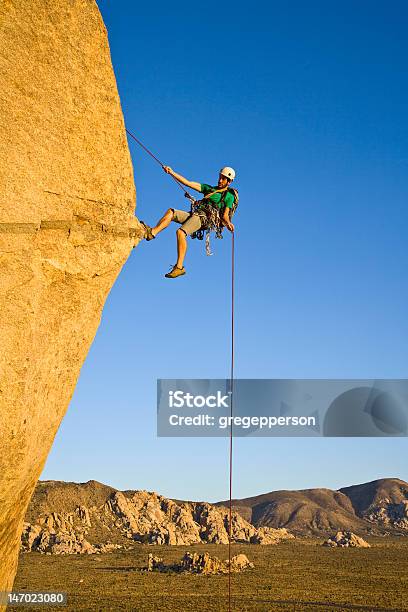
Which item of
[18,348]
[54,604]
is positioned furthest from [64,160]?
[54,604]

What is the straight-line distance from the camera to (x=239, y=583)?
49.1 metres

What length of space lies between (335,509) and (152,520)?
203ft

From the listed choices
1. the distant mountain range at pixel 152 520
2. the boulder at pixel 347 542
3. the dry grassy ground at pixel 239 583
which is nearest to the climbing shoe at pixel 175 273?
the dry grassy ground at pixel 239 583

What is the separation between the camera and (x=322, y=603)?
40844mm

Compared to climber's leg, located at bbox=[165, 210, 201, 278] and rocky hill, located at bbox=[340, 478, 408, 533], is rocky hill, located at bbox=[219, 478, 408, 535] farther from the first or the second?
climber's leg, located at bbox=[165, 210, 201, 278]

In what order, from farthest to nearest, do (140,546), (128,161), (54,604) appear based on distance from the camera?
(140,546) < (54,604) < (128,161)

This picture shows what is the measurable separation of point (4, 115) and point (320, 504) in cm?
15124

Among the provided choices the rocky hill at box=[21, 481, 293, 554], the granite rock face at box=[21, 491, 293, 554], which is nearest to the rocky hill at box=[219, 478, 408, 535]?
the rocky hill at box=[21, 481, 293, 554]

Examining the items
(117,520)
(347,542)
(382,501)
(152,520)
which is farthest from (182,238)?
(382,501)

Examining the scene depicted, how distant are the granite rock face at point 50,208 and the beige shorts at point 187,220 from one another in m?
1.05

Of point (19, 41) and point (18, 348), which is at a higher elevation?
point (19, 41)

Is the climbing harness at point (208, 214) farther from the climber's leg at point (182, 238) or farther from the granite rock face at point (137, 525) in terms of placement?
the granite rock face at point (137, 525)

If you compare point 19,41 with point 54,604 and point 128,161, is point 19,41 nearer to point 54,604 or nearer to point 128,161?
point 128,161

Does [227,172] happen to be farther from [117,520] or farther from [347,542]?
[117,520]
